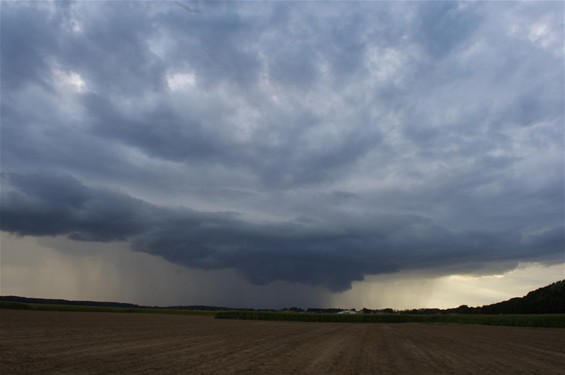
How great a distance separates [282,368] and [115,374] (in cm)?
676

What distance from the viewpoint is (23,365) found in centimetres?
1789

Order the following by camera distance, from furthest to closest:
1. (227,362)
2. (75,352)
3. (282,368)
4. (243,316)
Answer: (243,316) → (75,352) → (227,362) → (282,368)

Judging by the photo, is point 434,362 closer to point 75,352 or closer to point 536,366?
point 536,366

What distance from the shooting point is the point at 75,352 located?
2331cm

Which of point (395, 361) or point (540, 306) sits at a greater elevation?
point (540, 306)

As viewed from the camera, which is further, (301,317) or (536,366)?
(301,317)

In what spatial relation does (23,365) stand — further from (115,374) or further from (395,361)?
(395,361)

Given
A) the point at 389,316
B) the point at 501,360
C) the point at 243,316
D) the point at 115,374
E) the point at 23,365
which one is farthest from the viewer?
the point at 389,316

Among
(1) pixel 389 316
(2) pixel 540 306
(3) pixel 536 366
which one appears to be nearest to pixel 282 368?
(3) pixel 536 366

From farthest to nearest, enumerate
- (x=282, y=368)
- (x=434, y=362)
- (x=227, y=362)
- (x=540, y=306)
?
(x=540, y=306) < (x=434, y=362) < (x=227, y=362) < (x=282, y=368)

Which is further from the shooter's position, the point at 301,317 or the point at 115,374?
the point at 301,317

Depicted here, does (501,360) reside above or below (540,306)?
below

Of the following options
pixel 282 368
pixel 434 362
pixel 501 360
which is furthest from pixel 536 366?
pixel 282 368

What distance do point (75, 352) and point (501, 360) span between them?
22359 mm
